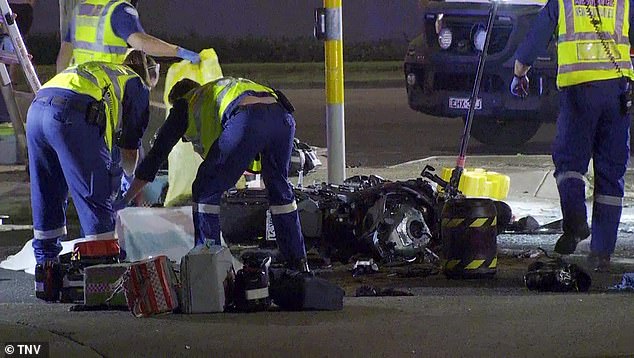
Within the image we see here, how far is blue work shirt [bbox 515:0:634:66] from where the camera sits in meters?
8.27

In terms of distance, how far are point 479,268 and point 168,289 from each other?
7.29 ft

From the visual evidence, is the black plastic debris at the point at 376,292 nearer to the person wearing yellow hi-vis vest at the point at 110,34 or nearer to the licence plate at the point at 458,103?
the person wearing yellow hi-vis vest at the point at 110,34

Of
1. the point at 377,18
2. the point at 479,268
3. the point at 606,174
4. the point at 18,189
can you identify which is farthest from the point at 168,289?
the point at 377,18

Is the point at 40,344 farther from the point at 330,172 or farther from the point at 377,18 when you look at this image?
the point at 377,18

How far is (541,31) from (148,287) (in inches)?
127

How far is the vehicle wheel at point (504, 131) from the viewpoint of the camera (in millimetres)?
13719

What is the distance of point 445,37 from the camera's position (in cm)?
1293

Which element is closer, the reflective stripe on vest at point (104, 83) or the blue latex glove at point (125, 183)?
the reflective stripe on vest at point (104, 83)

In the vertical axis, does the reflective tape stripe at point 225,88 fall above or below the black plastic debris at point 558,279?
above

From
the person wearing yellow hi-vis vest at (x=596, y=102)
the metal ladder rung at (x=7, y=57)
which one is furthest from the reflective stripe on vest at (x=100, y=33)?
the metal ladder rung at (x=7, y=57)

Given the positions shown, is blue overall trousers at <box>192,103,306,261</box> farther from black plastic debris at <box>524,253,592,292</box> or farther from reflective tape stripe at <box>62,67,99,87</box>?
black plastic debris at <box>524,253,592,292</box>

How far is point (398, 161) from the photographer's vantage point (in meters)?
12.8

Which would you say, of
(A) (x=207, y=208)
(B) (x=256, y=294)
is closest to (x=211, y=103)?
(A) (x=207, y=208)

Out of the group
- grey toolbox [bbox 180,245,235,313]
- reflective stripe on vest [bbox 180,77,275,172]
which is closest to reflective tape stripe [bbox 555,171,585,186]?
reflective stripe on vest [bbox 180,77,275,172]
